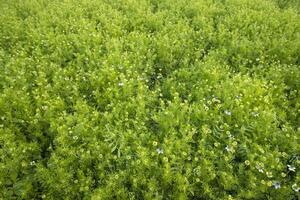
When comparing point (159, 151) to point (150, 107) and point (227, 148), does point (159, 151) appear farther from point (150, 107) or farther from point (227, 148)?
point (150, 107)

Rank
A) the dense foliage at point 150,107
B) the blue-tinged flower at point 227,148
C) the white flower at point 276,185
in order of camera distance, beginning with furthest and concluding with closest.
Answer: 1. the blue-tinged flower at point 227,148
2. the dense foliage at point 150,107
3. the white flower at point 276,185

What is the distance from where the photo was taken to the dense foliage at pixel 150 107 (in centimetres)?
345

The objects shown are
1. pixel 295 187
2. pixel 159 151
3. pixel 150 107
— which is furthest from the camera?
pixel 150 107

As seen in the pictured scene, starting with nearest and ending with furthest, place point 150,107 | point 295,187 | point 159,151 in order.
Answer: point 295,187 < point 159,151 < point 150,107

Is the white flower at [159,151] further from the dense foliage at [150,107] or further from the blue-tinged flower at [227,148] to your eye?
the blue-tinged flower at [227,148]

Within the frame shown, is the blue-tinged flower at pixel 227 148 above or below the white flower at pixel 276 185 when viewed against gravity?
above

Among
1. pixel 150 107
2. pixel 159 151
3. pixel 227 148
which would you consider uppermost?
pixel 227 148

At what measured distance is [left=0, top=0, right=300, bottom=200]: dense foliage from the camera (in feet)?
11.3

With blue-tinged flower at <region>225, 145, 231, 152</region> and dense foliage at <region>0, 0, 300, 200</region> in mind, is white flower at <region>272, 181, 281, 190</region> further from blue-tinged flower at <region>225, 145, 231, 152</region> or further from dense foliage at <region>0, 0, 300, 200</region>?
blue-tinged flower at <region>225, 145, 231, 152</region>

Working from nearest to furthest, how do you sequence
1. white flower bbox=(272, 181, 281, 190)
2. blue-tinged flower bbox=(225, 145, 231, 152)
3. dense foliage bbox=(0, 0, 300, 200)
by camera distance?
white flower bbox=(272, 181, 281, 190) < dense foliage bbox=(0, 0, 300, 200) < blue-tinged flower bbox=(225, 145, 231, 152)

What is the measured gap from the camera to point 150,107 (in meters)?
4.50

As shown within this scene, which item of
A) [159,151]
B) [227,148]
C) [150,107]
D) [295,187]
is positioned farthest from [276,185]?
[150,107]

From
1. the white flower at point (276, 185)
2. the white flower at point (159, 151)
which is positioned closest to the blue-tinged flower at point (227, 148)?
the white flower at point (276, 185)

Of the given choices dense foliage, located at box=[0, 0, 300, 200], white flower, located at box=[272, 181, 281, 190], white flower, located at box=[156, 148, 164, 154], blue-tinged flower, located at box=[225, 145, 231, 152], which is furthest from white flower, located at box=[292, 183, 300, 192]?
white flower, located at box=[156, 148, 164, 154]
